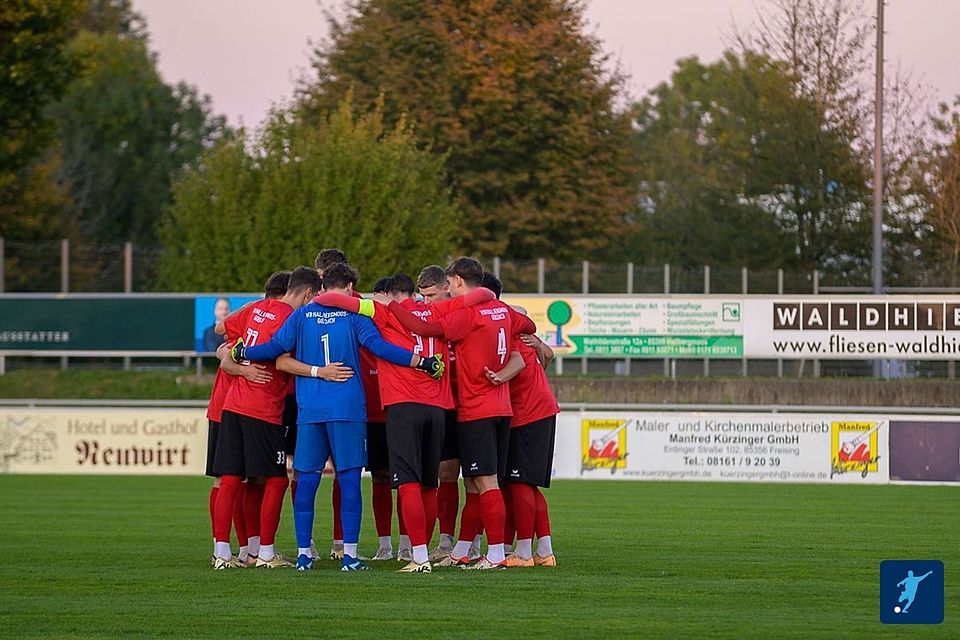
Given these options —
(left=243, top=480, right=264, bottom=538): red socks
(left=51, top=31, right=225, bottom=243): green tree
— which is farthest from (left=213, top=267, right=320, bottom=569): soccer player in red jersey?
(left=51, top=31, right=225, bottom=243): green tree

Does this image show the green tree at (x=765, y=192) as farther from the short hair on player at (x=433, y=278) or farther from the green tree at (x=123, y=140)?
the short hair on player at (x=433, y=278)

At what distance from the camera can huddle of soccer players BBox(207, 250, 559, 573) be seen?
10211mm

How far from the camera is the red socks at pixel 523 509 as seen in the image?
10688mm

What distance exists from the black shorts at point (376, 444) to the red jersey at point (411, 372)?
793 mm

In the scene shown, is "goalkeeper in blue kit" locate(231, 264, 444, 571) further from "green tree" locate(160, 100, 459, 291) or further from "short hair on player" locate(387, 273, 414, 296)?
"green tree" locate(160, 100, 459, 291)

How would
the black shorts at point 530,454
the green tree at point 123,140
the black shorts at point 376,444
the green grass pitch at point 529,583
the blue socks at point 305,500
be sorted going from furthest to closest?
the green tree at point 123,140
the black shorts at point 376,444
the black shorts at point 530,454
the blue socks at point 305,500
the green grass pitch at point 529,583

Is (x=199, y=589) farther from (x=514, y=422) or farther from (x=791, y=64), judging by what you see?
(x=791, y=64)

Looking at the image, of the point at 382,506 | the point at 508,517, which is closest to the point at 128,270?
the point at 382,506

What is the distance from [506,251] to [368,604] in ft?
106

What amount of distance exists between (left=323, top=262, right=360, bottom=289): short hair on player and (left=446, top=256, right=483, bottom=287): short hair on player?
0.68m

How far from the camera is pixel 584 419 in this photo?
71.5 feet

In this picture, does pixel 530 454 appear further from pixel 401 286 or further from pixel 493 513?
pixel 401 286

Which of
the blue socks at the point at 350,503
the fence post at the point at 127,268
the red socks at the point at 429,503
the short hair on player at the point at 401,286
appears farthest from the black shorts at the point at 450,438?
the fence post at the point at 127,268

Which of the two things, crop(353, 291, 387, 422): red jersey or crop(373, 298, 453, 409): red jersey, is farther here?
crop(353, 291, 387, 422): red jersey
